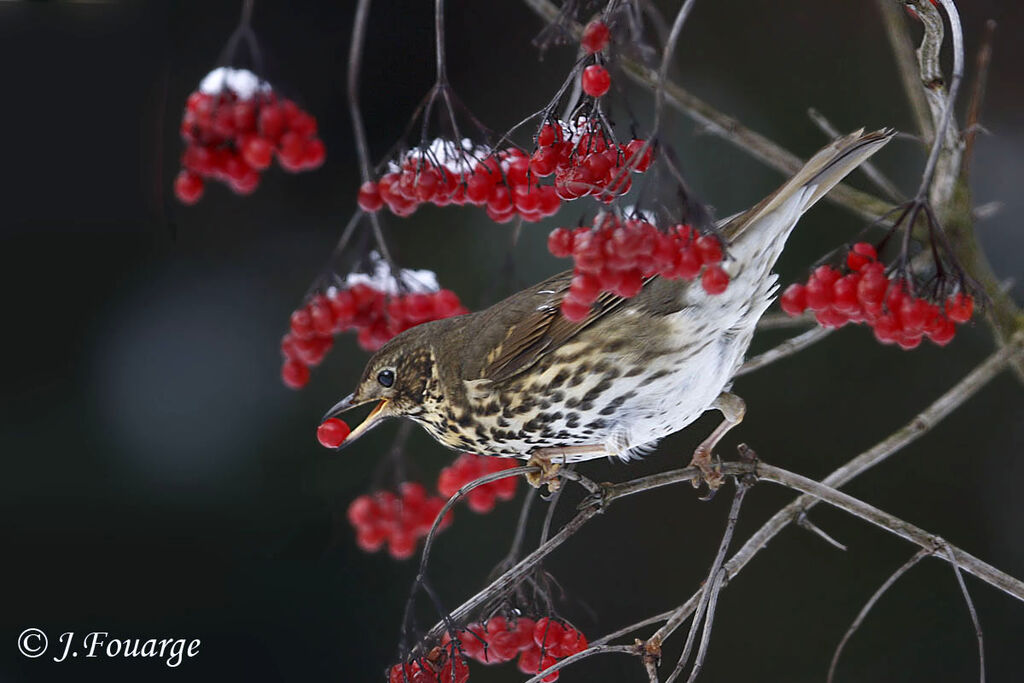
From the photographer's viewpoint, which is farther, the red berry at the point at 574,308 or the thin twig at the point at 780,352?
the thin twig at the point at 780,352

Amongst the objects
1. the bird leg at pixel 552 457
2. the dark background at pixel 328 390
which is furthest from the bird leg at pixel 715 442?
the dark background at pixel 328 390

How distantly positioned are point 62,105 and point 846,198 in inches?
69.1

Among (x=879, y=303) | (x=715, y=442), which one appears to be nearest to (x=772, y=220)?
(x=879, y=303)

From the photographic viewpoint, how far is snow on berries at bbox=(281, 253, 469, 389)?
136cm

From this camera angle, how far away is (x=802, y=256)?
2311mm

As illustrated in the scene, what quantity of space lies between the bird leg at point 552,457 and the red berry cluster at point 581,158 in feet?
1.22

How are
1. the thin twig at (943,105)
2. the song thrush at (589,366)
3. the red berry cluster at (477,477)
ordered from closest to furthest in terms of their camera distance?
the thin twig at (943,105) → the song thrush at (589,366) → the red berry cluster at (477,477)

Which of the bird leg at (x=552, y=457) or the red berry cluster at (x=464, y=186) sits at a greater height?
the red berry cluster at (x=464, y=186)

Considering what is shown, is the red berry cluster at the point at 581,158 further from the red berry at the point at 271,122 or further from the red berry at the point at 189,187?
the red berry at the point at 189,187

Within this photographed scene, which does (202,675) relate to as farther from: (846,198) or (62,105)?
(846,198)

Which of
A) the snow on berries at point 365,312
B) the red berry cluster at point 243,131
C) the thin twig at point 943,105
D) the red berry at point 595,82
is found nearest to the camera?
the thin twig at point 943,105

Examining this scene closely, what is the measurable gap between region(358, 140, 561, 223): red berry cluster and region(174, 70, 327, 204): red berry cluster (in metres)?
0.08

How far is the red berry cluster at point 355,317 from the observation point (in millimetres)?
1361

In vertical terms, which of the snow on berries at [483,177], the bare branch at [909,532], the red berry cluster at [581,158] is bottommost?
the bare branch at [909,532]
